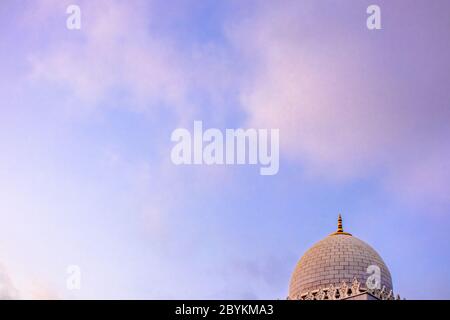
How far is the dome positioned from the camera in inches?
1453

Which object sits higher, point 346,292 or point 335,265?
point 335,265

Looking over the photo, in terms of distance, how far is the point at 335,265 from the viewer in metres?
37.3

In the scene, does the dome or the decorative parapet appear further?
the dome

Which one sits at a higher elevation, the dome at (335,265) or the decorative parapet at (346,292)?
the dome at (335,265)

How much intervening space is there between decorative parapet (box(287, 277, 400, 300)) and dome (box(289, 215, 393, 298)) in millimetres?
553

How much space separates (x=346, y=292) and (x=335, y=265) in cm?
294

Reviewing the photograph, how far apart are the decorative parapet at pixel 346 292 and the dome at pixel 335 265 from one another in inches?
21.8

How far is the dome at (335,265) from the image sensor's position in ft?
121

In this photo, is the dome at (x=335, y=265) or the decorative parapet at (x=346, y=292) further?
the dome at (x=335, y=265)

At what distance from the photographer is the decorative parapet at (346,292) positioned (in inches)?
1342

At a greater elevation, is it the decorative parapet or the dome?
the dome

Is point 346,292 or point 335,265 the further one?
point 335,265
